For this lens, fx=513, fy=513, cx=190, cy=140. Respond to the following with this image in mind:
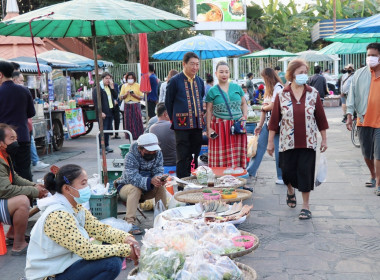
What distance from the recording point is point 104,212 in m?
5.60

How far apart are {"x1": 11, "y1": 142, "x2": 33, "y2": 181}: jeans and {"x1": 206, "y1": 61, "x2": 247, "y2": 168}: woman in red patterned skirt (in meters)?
2.37

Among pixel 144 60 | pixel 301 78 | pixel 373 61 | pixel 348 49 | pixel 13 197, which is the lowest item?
pixel 13 197

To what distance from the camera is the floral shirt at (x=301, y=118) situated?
578 cm

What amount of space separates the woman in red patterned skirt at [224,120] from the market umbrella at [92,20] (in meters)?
1.36

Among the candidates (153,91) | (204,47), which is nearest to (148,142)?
(204,47)

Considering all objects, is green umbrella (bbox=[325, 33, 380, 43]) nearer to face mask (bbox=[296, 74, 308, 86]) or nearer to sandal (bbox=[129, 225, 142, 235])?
face mask (bbox=[296, 74, 308, 86])

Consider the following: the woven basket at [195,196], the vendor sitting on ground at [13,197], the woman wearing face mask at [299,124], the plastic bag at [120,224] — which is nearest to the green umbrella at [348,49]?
the woman wearing face mask at [299,124]

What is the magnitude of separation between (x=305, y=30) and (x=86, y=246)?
33.8m

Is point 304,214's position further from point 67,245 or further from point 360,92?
point 67,245

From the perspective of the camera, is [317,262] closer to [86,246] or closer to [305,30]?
[86,246]

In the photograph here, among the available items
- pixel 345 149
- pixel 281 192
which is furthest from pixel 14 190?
pixel 345 149

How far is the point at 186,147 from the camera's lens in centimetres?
685

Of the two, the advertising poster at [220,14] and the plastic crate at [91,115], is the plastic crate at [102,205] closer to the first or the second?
the plastic crate at [91,115]

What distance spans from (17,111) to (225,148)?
279 centimetres
